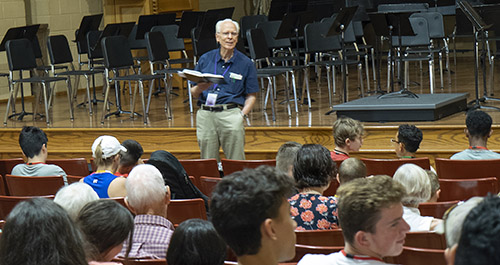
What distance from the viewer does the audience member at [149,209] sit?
3.02 meters

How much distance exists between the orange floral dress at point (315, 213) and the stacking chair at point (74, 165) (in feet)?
9.17

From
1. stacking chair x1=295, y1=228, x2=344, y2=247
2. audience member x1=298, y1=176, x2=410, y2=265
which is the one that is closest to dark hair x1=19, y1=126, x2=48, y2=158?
stacking chair x1=295, y1=228, x2=344, y2=247

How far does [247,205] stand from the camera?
1.97 metres

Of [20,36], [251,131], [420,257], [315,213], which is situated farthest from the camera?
[20,36]

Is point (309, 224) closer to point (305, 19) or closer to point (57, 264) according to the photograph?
point (57, 264)

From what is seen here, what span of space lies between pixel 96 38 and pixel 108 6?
2.28 meters

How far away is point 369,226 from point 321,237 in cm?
100

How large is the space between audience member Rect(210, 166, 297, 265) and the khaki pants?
3.86m

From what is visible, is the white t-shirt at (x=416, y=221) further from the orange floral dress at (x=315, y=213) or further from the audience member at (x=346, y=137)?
the audience member at (x=346, y=137)

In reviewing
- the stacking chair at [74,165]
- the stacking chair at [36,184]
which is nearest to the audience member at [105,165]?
the stacking chair at [36,184]

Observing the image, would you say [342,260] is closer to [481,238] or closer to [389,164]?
[481,238]

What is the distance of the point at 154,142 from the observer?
24.7 ft

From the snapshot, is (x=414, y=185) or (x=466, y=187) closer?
Answer: (x=414, y=185)

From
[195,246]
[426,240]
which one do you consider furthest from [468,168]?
[195,246]
